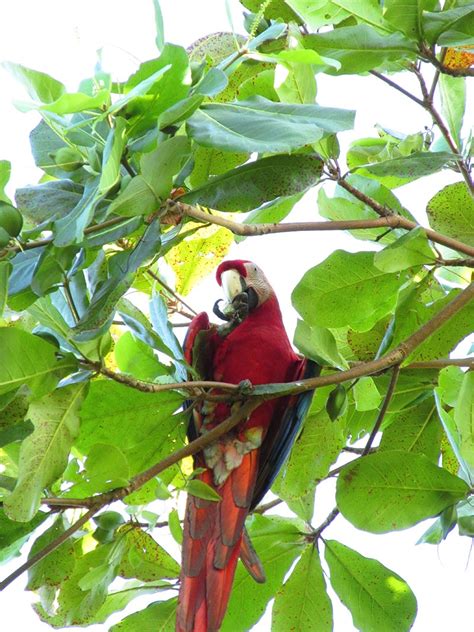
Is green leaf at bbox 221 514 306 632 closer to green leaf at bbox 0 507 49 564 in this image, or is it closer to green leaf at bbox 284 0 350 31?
green leaf at bbox 0 507 49 564

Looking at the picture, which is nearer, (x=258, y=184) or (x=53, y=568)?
(x=258, y=184)

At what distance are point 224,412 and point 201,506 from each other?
204 mm

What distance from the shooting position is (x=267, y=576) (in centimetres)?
128

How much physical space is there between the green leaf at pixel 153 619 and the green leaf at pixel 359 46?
714 mm

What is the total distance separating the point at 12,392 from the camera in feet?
3.10

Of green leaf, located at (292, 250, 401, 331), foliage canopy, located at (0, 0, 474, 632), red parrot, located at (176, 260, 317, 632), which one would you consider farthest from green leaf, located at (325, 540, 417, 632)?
green leaf, located at (292, 250, 401, 331)

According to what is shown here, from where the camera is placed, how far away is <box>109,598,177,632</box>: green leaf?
1.21m

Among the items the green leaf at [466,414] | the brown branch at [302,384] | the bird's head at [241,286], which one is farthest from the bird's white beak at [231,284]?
the green leaf at [466,414]

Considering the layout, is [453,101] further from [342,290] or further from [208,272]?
[208,272]

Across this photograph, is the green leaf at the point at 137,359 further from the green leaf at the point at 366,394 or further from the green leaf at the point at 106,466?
the green leaf at the point at 366,394

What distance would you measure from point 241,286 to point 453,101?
64 centimetres

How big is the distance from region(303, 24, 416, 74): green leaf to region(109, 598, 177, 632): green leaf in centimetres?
71

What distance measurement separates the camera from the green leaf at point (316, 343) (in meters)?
1.14

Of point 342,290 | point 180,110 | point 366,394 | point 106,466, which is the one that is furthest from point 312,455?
point 180,110
